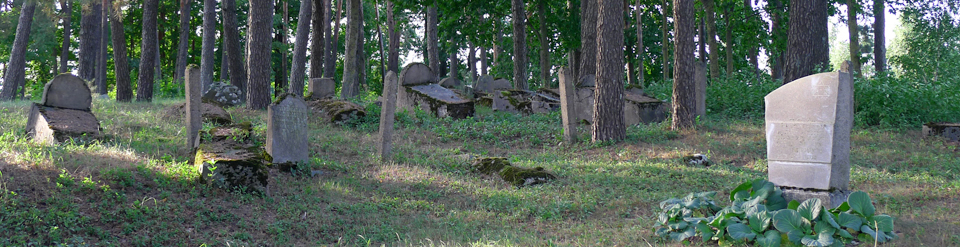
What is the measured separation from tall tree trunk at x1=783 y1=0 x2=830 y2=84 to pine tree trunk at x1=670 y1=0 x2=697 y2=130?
276 centimetres

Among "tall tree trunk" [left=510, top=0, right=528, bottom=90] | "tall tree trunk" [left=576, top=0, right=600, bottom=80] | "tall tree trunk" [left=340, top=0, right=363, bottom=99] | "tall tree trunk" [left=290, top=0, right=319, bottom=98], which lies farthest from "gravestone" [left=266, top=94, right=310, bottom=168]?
"tall tree trunk" [left=510, top=0, right=528, bottom=90]

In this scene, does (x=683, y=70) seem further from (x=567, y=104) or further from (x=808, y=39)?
(x=808, y=39)

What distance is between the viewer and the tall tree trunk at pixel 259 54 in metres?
14.5

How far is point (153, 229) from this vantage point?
17.4ft

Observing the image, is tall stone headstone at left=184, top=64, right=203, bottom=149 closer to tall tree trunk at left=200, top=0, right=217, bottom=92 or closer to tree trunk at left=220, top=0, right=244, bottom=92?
tree trunk at left=220, top=0, right=244, bottom=92

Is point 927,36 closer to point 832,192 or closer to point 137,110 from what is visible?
point 832,192

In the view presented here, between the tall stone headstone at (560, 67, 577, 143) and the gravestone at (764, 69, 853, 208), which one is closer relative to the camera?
the gravestone at (764, 69, 853, 208)

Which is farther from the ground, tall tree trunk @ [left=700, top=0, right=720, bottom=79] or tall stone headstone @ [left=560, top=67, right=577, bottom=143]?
tall tree trunk @ [left=700, top=0, right=720, bottom=79]

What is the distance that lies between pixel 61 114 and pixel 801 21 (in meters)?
14.3

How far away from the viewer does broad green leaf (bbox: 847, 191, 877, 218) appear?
4.99 m

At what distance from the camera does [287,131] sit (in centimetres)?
853

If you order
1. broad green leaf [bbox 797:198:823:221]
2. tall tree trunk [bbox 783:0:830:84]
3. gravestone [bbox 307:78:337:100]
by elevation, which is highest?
tall tree trunk [bbox 783:0:830:84]

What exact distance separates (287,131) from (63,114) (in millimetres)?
3575

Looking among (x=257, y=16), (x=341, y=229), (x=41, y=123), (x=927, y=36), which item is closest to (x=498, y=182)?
(x=341, y=229)
